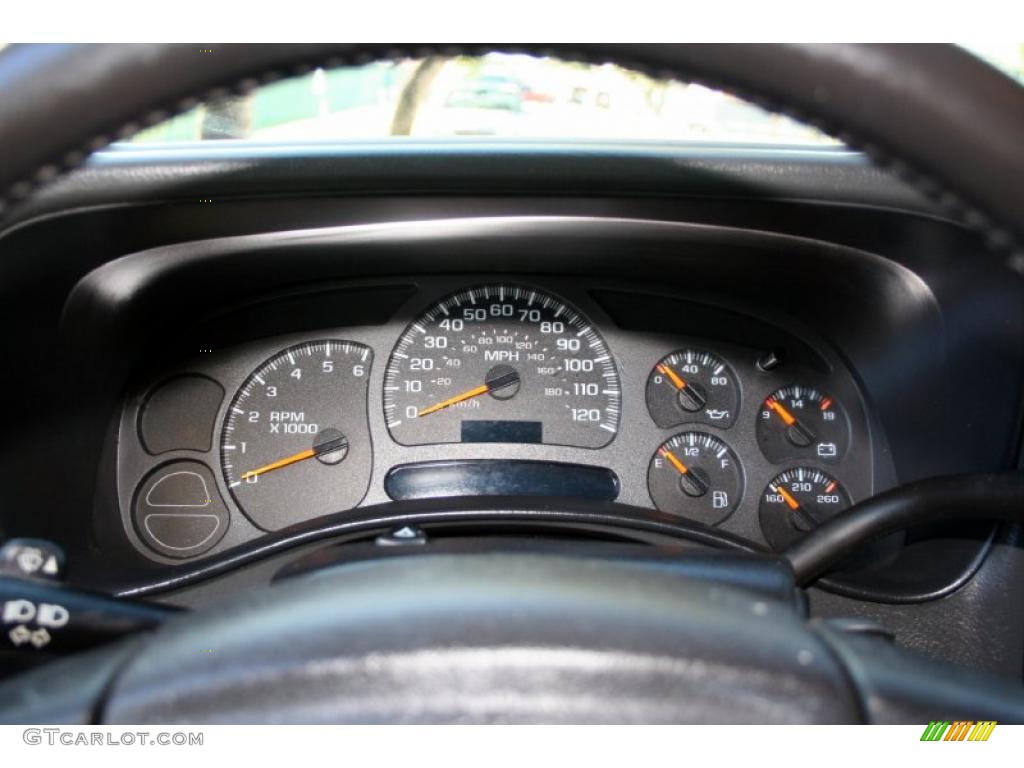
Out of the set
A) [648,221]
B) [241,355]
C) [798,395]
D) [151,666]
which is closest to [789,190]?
[648,221]

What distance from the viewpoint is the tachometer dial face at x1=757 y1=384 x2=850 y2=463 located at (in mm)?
2389

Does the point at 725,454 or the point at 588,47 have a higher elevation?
the point at 588,47

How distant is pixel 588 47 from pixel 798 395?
1789mm

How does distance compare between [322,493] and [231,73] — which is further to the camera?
[322,493]

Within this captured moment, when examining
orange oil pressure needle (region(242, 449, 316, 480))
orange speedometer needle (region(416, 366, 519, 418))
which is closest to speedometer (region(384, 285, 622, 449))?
orange speedometer needle (region(416, 366, 519, 418))

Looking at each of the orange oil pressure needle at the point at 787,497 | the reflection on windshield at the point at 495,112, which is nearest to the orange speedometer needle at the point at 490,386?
the reflection on windshield at the point at 495,112

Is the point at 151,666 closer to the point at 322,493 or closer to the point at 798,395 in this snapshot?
the point at 322,493

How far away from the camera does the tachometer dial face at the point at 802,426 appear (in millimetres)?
2389

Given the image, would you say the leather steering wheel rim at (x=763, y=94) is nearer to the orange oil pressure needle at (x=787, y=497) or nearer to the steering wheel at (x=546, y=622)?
the steering wheel at (x=546, y=622)

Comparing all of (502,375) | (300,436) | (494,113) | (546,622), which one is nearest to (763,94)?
(546,622)

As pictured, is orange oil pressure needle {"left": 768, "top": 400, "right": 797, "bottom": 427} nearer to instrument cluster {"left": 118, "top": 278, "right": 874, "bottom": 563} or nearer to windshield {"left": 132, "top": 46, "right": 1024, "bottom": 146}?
instrument cluster {"left": 118, "top": 278, "right": 874, "bottom": 563}

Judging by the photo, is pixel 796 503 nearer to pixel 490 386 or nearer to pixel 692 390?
pixel 692 390

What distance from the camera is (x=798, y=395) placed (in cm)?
242

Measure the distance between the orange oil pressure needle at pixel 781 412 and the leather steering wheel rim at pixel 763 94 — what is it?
1.65m
